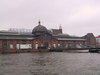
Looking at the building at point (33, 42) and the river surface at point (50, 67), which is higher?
the building at point (33, 42)

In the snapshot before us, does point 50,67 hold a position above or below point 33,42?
below

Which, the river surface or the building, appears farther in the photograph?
the building

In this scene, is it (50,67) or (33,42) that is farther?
(33,42)

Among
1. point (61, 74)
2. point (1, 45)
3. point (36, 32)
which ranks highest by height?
point (36, 32)

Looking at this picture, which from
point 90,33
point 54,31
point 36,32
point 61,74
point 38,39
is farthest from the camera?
point 54,31

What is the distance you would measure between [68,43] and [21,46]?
23.3 meters

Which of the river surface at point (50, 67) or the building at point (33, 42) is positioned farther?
the building at point (33, 42)

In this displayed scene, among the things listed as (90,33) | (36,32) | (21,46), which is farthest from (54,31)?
(21,46)

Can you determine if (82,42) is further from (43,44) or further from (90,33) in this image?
(43,44)

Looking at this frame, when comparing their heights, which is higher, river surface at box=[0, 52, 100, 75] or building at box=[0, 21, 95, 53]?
building at box=[0, 21, 95, 53]

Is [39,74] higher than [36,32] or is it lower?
lower

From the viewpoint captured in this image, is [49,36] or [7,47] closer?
[7,47]

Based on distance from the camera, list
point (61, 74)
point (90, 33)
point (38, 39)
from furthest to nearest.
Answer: point (90, 33) → point (38, 39) → point (61, 74)

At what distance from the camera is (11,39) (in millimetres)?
55344
